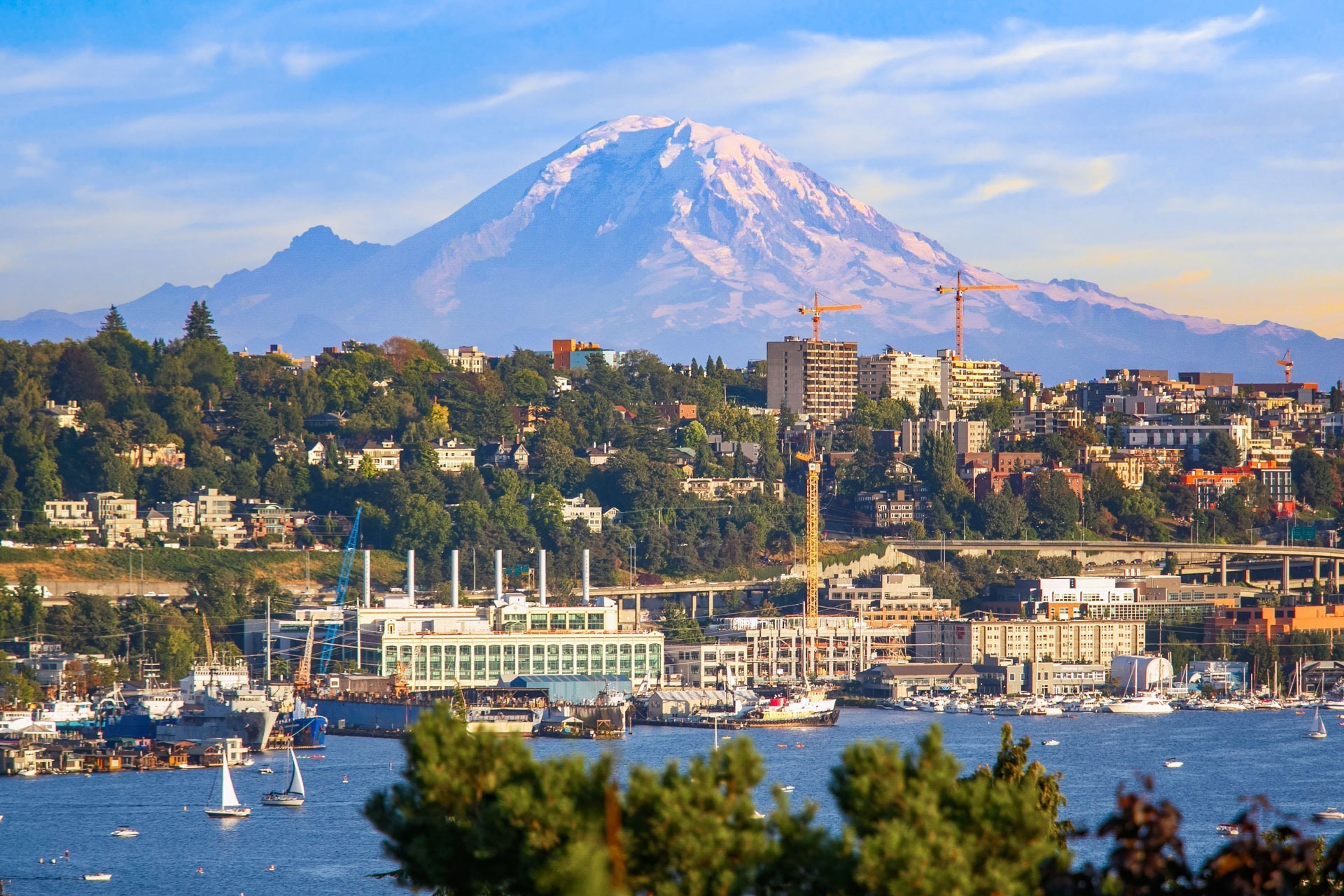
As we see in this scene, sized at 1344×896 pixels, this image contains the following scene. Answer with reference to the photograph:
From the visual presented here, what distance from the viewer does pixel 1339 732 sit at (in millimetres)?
47000

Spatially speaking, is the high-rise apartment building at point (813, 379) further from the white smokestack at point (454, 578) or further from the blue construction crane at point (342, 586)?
the white smokestack at point (454, 578)

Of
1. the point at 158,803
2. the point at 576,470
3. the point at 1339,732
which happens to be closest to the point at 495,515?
the point at 576,470

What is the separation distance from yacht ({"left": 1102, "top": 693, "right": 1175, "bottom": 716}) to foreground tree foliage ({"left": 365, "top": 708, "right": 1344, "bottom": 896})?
149ft

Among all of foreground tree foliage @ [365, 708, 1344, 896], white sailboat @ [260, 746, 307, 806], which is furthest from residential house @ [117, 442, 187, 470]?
foreground tree foliage @ [365, 708, 1344, 896]

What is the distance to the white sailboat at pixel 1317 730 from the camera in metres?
45.5

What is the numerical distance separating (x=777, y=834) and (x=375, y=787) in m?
26.5

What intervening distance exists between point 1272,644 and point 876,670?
38.9 ft

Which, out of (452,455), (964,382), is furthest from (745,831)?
(964,382)

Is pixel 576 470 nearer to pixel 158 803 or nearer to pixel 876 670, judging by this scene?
pixel 876 670

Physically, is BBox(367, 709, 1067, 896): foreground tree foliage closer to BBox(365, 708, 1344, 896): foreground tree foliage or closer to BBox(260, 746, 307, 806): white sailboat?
BBox(365, 708, 1344, 896): foreground tree foliage

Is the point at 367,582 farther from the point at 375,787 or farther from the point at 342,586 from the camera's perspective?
the point at 375,787

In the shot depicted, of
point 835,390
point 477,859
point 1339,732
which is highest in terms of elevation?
point 835,390

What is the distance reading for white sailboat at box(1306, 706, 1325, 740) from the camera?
45469 millimetres

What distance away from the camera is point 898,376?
93.5m
